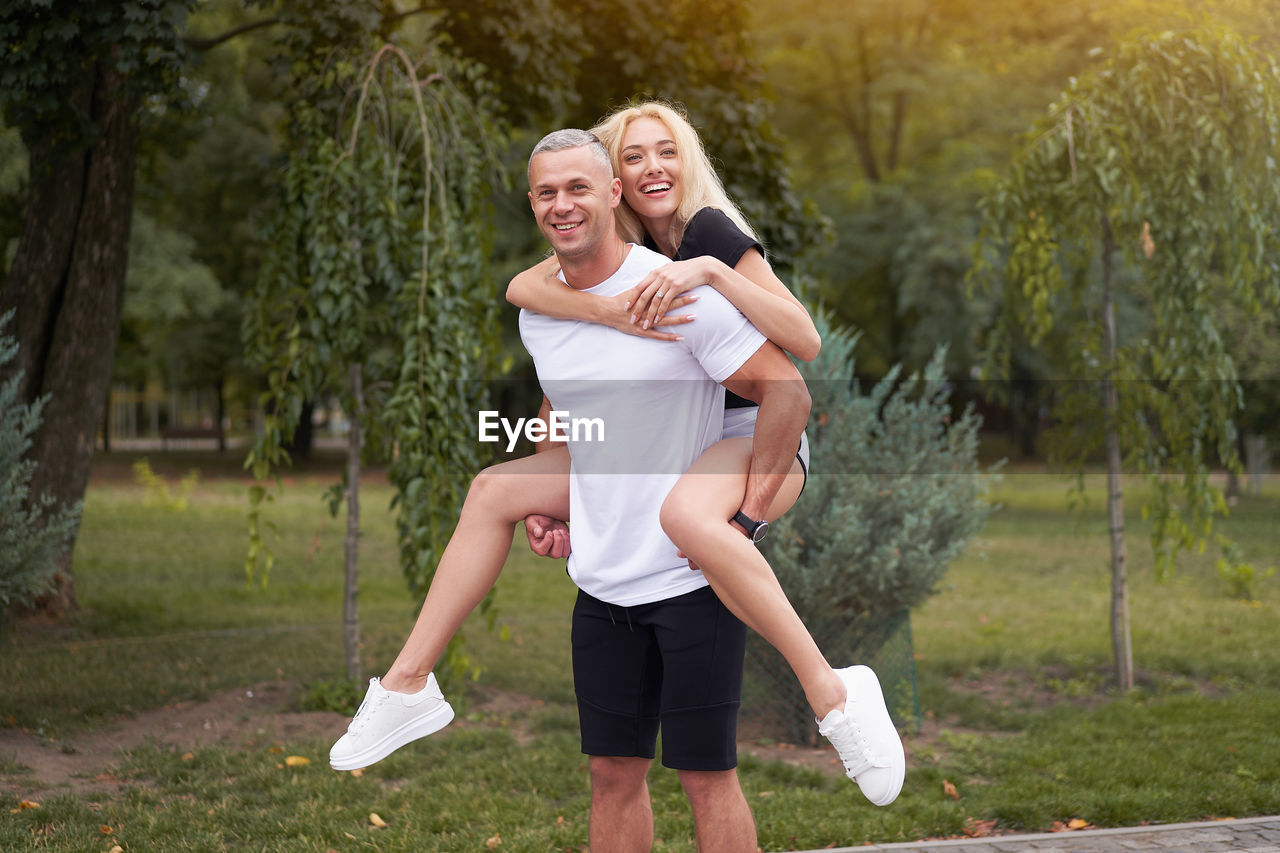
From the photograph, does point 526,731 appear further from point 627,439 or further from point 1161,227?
point 1161,227

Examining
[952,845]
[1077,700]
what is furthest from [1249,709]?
[952,845]

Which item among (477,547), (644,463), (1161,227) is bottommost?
(477,547)

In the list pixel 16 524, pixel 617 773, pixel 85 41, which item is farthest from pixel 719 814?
pixel 85 41

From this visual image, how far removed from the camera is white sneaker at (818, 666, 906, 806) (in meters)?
2.48

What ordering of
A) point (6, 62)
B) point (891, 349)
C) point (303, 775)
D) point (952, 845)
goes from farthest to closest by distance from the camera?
point (891, 349), point (6, 62), point (303, 775), point (952, 845)

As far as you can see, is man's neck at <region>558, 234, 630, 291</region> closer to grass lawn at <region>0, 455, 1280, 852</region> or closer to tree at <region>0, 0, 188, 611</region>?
grass lawn at <region>0, 455, 1280, 852</region>

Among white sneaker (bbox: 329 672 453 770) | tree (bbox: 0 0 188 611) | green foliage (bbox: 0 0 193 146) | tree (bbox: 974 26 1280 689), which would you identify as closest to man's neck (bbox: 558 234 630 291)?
white sneaker (bbox: 329 672 453 770)

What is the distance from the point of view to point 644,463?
103 inches

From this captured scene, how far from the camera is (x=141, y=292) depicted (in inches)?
829

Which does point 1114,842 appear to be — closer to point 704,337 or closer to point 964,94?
point 704,337

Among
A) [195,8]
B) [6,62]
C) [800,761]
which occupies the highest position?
[195,8]

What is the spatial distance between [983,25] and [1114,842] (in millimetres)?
23437

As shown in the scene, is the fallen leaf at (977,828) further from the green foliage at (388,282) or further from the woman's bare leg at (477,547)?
the woman's bare leg at (477,547)

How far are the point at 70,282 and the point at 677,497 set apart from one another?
21.7 ft
